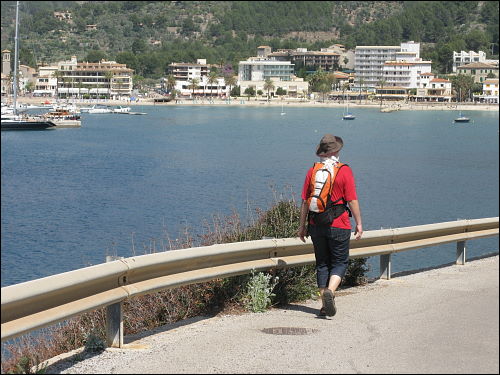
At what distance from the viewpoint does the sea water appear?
32344 mm

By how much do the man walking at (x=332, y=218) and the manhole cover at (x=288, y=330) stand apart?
1.56 feet

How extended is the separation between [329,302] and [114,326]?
192cm

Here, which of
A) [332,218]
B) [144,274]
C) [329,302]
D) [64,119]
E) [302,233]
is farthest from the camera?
[64,119]

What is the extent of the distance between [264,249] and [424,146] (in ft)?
314

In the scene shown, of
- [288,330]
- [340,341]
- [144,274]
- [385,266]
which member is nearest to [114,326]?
[144,274]

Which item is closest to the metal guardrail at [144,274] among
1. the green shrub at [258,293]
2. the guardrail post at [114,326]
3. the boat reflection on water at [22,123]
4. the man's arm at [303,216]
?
the guardrail post at [114,326]

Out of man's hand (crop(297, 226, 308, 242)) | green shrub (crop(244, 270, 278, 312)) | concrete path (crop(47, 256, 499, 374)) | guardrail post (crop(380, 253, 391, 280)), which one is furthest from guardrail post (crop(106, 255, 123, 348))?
guardrail post (crop(380, 253, 391, 280))

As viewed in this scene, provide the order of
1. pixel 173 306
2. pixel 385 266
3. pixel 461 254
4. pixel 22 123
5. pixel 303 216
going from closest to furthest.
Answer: pixel 303 216 → pixel 173 306 → pixel 385 266 → pixel 461 254 → pixel 22 123

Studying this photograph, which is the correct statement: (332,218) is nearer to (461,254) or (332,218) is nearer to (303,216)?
(303,216)

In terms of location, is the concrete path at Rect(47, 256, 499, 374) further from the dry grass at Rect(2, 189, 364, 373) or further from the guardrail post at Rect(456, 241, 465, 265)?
the guardrail post at Rect(456, 241, 465, 265)

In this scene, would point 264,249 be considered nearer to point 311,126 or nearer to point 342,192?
point 342,192

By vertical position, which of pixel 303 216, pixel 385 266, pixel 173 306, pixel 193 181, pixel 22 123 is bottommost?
pixel 193 181

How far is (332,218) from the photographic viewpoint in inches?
328

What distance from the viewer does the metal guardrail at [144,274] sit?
6409 millimetres
